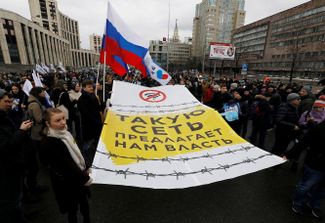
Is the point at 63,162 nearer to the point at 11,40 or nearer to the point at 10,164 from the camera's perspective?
the point at 10,164

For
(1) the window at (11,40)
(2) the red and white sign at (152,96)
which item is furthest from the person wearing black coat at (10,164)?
(1) the window at (11,40)

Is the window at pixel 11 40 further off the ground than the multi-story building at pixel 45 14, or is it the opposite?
the multi-story building at pixel 45 14

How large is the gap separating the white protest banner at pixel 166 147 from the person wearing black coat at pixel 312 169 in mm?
458

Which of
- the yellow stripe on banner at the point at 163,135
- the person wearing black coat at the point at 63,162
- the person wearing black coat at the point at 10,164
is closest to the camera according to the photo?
the person wearing black coat at the point at 63,162

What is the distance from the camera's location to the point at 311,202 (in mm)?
2922

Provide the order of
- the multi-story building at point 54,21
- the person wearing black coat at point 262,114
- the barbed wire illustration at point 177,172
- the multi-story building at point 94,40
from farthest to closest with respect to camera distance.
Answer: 1. the multi-story building at point 94,40
2. the multi-story building at point 54,21
3. the person wearing black coat at point 262,114
4. the barbed wire illustration at point 177,172

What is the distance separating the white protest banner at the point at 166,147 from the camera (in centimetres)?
222

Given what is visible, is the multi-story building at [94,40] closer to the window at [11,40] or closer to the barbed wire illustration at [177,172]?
the window at [11,40]

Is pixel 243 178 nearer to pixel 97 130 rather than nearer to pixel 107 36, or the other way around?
pixel 97 130

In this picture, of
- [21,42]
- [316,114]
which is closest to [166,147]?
[316,114]

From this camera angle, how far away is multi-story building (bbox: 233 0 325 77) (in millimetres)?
42375

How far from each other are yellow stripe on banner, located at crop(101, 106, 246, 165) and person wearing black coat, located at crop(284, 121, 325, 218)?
823mm

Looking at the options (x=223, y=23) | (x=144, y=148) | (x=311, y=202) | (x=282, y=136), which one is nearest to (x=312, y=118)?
(x=282, y=136)

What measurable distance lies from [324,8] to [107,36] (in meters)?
57.7
